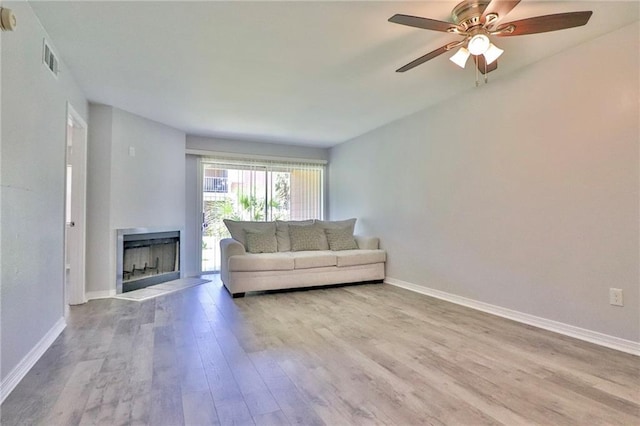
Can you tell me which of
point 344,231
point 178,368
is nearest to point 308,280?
point 344,231

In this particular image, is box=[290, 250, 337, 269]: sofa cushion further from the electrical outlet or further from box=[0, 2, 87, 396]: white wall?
the electrical outlet

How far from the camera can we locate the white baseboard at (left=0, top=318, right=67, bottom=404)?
173 centimetres

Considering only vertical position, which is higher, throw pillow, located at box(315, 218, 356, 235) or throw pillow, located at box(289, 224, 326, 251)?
throw pillow, located at box(315, 218, 356, 235)

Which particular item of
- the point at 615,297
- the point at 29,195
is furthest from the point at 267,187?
the point at 615,297

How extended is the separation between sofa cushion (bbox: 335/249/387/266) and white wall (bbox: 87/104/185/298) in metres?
2.58

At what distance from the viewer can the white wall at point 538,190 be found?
2.37m

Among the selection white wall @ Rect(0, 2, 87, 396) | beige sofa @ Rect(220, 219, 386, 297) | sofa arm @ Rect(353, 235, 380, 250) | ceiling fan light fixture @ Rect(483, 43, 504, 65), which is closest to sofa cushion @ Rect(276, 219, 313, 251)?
beige sofa @ Rect(220, 219, 386, 297)

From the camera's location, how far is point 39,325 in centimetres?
Result: 227

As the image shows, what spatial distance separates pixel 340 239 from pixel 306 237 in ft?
1.68

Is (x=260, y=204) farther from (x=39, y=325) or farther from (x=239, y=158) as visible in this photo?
(x=39, y=325)

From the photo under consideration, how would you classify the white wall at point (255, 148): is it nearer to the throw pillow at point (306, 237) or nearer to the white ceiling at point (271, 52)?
the white ceiling at point (271, 52)

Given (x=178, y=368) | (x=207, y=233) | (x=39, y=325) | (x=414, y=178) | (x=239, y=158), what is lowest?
(x=178, y=368)

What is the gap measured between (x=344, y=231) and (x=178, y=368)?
330cm

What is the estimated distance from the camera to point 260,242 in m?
4.52
